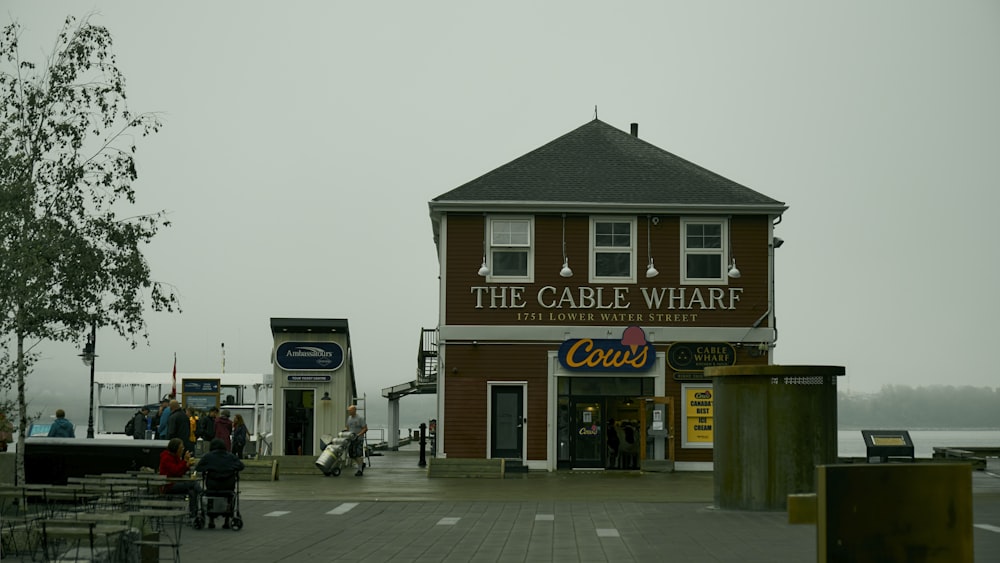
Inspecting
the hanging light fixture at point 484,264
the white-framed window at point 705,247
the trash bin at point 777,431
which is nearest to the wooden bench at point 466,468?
the hanging light fixture at point 484,264

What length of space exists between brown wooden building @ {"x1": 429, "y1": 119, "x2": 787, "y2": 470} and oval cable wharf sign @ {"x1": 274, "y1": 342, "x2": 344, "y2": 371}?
2.75 metres

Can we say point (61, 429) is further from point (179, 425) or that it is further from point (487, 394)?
point (487, 394)

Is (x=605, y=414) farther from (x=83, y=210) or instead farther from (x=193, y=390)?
(x=83, y=210)

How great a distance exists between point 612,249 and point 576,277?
3.91 feet

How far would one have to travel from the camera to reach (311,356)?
34031 millimetres

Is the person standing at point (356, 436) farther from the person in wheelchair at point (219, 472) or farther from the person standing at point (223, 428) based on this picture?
the person in wheelchair at point (219, 472)

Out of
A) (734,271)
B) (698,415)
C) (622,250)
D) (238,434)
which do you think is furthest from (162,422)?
(734,271)

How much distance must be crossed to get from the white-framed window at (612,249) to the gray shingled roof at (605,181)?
0.64m

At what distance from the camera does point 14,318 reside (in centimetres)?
2028

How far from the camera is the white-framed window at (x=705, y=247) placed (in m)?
34.3

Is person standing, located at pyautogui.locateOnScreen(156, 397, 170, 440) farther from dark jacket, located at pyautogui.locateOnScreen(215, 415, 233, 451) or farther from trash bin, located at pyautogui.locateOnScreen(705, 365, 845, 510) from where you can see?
trash bin, located at pyautogui.locateOnScreen(705, 365, 845, 510)

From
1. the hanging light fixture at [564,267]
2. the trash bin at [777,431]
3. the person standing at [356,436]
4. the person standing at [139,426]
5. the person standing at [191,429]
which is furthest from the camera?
the person standing at [139,426]

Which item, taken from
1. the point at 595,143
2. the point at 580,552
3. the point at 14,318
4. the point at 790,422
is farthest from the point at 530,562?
the point at 595,143

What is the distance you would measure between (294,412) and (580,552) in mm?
19290
